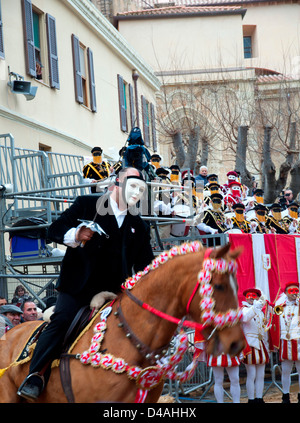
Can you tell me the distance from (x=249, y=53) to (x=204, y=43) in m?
9.86

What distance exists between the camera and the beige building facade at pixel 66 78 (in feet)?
54.5

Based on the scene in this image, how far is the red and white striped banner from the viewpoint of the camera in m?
13.7

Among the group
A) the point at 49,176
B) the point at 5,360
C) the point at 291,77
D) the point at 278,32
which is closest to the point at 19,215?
the point at 49,176

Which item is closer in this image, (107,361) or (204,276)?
(204,276)

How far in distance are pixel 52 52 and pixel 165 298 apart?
15.0 m

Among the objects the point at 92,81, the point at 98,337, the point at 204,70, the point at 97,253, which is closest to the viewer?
the point at 98,337

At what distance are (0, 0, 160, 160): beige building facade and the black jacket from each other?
10395 millimetres

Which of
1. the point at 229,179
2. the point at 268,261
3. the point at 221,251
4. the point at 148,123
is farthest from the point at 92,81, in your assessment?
the point at 221,251

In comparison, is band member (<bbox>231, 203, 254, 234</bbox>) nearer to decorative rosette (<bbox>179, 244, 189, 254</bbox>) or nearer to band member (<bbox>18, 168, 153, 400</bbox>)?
band member (<bbox>18, 168, 153, 400</bbox>)

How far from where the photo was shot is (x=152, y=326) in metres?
5.00

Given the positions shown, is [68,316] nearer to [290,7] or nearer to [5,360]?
[5,360]

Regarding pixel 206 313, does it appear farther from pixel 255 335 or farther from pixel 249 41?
pixel 249 41

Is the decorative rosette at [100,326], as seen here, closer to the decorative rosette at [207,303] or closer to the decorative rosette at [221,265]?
the decorative rosette at [207,303]

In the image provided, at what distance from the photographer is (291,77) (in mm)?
31875
